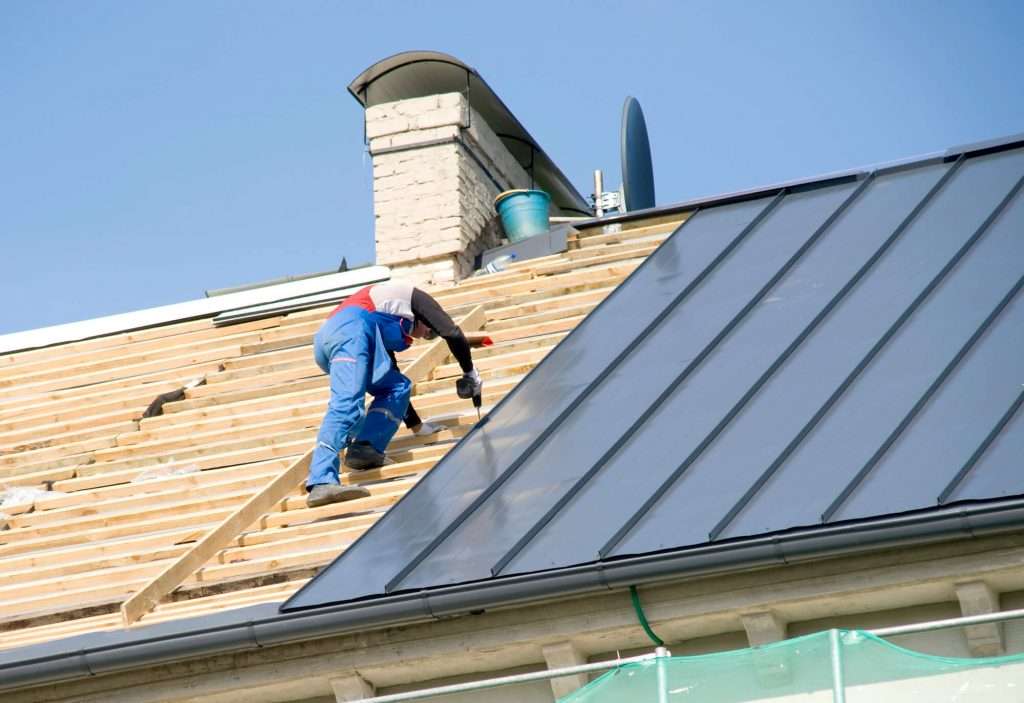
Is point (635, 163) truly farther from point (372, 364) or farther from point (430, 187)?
point (372, 364)

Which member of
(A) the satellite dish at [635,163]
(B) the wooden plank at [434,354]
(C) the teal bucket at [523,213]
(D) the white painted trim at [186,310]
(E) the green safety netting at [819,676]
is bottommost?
(E) the green safety netting at [819,676]

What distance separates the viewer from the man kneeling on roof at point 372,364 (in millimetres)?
8500

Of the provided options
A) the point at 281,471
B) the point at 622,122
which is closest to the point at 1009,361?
the point at 281,471

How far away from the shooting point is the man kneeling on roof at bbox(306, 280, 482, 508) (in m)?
8.50

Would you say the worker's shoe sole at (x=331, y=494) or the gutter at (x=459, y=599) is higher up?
the worker's shoe sole at (x=331, y=494)

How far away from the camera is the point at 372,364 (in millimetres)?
8734

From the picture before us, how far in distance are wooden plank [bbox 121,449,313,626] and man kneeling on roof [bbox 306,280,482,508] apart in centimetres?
15

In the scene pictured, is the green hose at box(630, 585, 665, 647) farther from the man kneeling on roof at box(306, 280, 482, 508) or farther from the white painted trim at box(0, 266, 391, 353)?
the white painted trim at box(0, 266, 391, 353)

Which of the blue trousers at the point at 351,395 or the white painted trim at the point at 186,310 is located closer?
the blue trousers at the point at 351,395

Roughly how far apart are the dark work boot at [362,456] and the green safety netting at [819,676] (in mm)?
3066

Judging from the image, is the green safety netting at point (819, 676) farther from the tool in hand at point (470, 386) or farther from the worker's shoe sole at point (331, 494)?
the tool in hand at point (470, 386)

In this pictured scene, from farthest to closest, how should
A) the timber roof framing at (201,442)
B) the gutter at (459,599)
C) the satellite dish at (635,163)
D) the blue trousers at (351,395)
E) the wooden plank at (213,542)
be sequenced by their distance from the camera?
the satellite dish at (635,163) < the blue trousers at (351,395) < the timber roof framing at (201,442) < the wooden plank at (213,542) < the gutter at (459,599)

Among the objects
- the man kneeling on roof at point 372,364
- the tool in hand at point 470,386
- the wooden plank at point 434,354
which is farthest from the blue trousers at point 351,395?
the wooden plank at point 434,354

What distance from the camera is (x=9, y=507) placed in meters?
9.41
